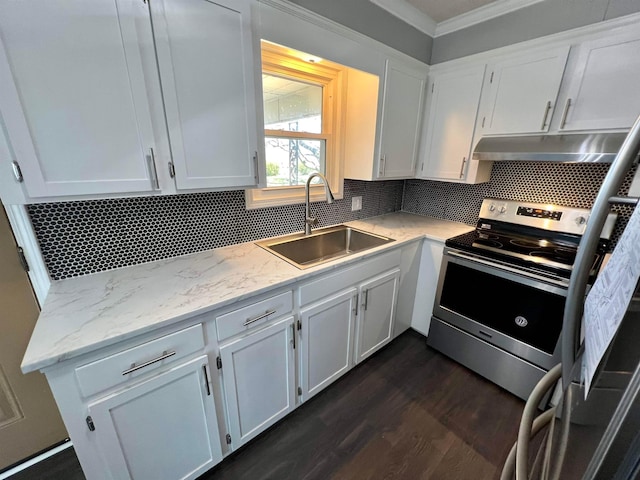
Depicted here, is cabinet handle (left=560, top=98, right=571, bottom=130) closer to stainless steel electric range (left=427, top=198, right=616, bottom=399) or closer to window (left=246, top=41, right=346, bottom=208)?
stainless steel electric range (left=427, top=198, right=616, bottom=399)

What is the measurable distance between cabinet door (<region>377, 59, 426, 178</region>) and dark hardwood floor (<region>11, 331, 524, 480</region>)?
1582mm

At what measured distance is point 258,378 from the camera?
4.37 feet

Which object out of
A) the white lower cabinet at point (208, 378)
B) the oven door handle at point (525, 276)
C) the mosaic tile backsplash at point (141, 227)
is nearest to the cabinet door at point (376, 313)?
the white lower cabinet at point (208, 378)

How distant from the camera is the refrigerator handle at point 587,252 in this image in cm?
44

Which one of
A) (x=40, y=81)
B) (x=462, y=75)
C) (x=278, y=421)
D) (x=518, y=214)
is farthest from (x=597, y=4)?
(x=278, y=421)

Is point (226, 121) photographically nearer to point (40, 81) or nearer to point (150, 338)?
point (40, 81)

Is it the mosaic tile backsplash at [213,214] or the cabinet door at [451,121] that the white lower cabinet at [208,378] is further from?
the cabinet door at [451,121]

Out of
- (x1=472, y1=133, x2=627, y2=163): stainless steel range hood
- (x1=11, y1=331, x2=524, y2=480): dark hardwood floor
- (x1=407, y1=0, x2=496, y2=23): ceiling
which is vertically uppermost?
(x1=407, y1=0, x2=496, y2=23): ceiling

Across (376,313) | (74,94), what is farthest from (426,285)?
(74,94)

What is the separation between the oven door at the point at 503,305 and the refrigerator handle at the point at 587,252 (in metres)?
1.27

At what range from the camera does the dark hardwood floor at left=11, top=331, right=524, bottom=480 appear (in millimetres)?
1354

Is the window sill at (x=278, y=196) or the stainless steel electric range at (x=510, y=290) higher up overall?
the window sill at (x=278, y=196)

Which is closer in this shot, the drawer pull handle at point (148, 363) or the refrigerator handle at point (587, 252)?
the refrigerator handle at point (587, 252)

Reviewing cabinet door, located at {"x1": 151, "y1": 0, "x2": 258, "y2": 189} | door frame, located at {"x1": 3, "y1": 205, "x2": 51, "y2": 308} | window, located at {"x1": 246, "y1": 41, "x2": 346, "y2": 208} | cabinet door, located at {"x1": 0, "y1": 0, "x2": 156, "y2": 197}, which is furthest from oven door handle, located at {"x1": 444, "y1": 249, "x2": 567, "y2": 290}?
door frame, located at {"x1": 3, "y1": 205, "x2": 51, "y2": 308}
